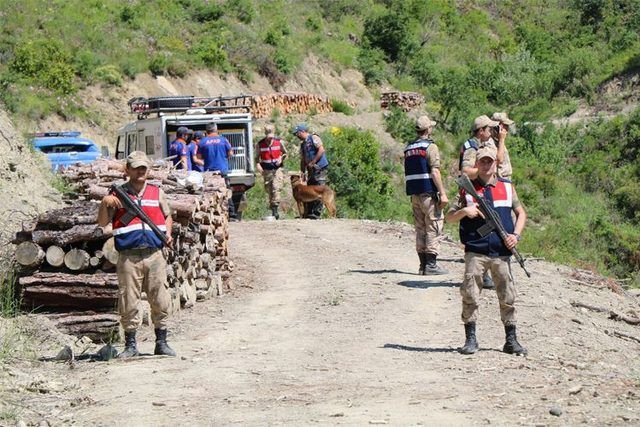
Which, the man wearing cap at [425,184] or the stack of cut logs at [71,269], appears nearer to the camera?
the stack of cut logs at [71,269]

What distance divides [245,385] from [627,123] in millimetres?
38026

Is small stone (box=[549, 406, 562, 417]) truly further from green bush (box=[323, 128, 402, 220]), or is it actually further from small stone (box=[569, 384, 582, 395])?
green bush (box=[323, 128, 402, 220])

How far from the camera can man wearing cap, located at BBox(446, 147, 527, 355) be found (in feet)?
32.3

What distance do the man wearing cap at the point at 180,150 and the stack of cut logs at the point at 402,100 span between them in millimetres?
29767

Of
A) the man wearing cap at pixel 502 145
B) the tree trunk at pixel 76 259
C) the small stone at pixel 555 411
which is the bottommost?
the small stone at pixel 555 411

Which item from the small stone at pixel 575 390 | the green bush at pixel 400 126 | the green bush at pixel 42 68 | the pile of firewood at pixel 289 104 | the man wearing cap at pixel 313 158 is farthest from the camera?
the green bush at pixel 400 126

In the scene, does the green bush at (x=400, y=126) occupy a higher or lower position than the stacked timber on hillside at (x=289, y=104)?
lower

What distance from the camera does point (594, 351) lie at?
1095 cm

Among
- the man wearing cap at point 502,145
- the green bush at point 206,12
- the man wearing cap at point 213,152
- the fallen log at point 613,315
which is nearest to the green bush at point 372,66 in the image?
the green bush at point 206,12

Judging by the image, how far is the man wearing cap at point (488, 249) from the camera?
32.3 feet

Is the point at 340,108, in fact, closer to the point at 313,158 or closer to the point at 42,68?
the point at 42,68

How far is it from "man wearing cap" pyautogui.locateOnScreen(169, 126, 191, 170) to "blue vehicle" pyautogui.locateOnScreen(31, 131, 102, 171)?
5.62 metres

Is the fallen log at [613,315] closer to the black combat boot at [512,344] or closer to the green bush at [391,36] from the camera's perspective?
the black combat boot at [512,344]

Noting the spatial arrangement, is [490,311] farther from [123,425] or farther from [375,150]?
[375,150]
